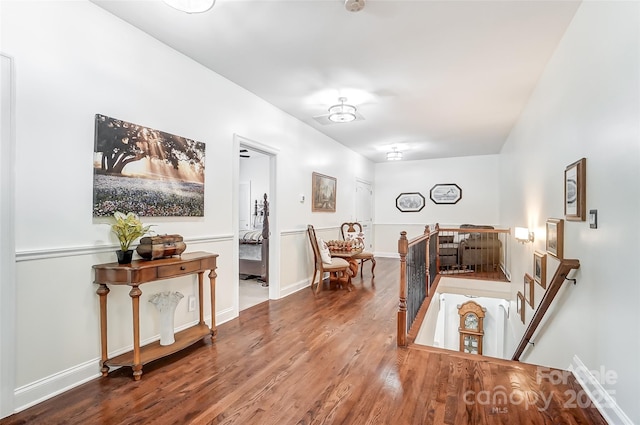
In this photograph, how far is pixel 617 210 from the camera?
1.80 meters

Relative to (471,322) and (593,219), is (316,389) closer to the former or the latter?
(593,219)

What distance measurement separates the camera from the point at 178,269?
8.51 ft

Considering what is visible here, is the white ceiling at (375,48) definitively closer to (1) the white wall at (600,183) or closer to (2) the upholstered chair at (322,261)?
(1) the white wall at (600,183)

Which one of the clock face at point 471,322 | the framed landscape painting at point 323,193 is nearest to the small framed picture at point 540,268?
the framed landscape painting at point 323,193

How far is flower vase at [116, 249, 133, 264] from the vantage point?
2.36 metres

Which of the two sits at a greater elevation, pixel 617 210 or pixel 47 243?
pixel 617 210

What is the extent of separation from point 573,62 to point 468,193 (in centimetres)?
605

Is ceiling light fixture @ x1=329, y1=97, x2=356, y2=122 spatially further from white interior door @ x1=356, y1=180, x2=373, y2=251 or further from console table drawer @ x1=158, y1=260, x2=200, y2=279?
white interior door @ x1=356, y1=180, x2=373, y2=251

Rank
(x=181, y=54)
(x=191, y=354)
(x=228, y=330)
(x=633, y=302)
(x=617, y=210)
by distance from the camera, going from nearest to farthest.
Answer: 1. (x=633, y=302)
2. (x=617, y=210)
3. (x=191, y=354)
4. (x=181, y=54)
5. (x=228, y=330)

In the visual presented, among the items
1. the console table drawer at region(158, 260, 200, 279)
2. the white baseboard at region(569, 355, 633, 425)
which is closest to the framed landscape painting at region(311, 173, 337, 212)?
the console table drawer at region(158, 260, 200, 279)

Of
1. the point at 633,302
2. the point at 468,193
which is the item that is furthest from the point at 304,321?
the point at 468,193

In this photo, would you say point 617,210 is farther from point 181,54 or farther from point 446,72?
point 181,54

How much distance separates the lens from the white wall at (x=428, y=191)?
8.02 metres

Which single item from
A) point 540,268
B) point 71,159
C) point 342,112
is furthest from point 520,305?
point 71,159
